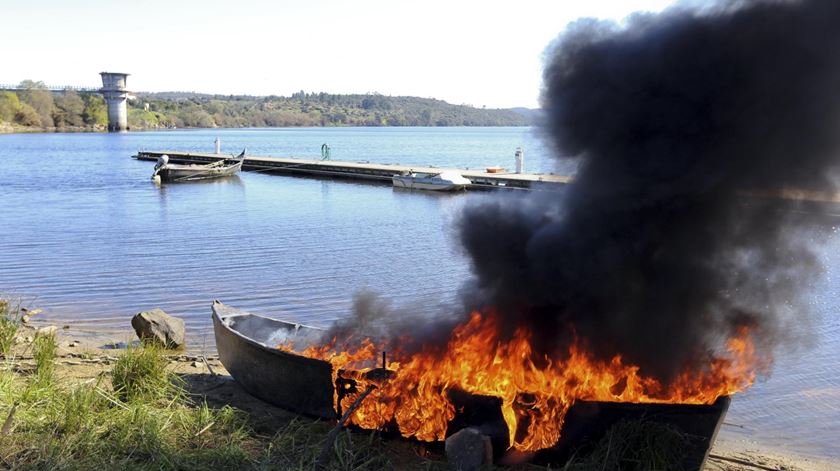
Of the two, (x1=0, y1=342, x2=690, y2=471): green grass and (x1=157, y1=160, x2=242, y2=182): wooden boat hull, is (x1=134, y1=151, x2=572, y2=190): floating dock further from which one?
(x1=0, y1=342, x2=690, y2=471): green grass

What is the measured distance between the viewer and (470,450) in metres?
6.91

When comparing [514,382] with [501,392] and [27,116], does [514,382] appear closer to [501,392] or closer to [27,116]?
[501,392]

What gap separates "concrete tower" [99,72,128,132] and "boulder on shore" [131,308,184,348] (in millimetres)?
149873

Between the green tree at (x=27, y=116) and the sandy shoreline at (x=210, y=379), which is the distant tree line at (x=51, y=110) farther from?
the sandy shoreline at (x=210, y=379)

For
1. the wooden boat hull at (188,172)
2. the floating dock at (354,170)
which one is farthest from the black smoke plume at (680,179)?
the wooden boat hull at (188,172)

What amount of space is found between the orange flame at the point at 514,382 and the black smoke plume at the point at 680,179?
7.0 inches

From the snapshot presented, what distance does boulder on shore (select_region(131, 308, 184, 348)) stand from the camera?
1199 cm

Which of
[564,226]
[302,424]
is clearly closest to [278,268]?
[302,424]

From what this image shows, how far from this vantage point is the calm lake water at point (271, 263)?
33.8 feet

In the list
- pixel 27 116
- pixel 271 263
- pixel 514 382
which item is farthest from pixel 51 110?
pixel 514 382

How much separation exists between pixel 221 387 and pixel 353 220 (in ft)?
69.3

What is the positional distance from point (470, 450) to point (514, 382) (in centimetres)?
79

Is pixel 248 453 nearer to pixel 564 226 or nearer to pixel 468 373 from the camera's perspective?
pixel 468 373

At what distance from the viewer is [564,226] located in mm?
7273
